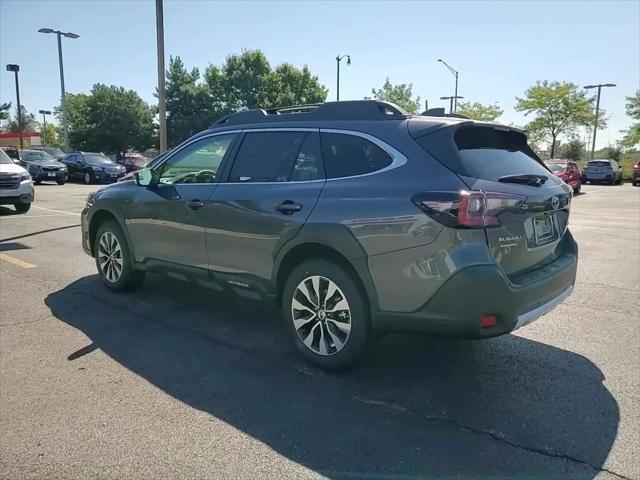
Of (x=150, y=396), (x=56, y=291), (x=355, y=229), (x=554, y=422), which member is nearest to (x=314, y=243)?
(x=355, y=229)

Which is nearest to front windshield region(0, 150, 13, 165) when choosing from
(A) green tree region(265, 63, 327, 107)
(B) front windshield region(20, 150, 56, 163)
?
(B) front windshield region(20, 150, 56, 163)

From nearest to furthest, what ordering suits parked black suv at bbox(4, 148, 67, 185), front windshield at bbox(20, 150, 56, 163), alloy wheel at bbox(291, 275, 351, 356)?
alloy wheel at bbox(291, 275, 351, 356) → parked black suv at bbox(4, 148, 67, 185) → front windshield at bbox(20, 150, 56, 163)

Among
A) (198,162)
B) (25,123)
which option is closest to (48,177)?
(198,162)

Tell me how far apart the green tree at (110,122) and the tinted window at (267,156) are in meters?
49.7

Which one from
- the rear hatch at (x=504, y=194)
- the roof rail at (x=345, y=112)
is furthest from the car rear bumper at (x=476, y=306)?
the roof rail at (x=345, y=112)

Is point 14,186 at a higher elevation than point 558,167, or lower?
lower

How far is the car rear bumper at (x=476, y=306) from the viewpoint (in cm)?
305

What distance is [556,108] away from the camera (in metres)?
46.9

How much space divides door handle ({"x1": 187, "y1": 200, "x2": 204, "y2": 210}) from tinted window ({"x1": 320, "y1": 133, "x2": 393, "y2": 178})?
1.31 meters

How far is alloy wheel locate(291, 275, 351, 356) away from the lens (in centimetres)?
363

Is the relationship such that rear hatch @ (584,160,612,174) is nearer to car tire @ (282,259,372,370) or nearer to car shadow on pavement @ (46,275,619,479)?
car shadow on pavement @ (46,275,619,479)

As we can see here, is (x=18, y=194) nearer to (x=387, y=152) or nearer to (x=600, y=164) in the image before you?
(x=387, y=152)

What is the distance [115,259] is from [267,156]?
8.02 ft

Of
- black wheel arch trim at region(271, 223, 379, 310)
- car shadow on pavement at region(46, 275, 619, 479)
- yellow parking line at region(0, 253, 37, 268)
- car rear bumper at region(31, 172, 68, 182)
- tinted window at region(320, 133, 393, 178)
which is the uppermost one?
tinted window at region(320, 133, 393, 178)
